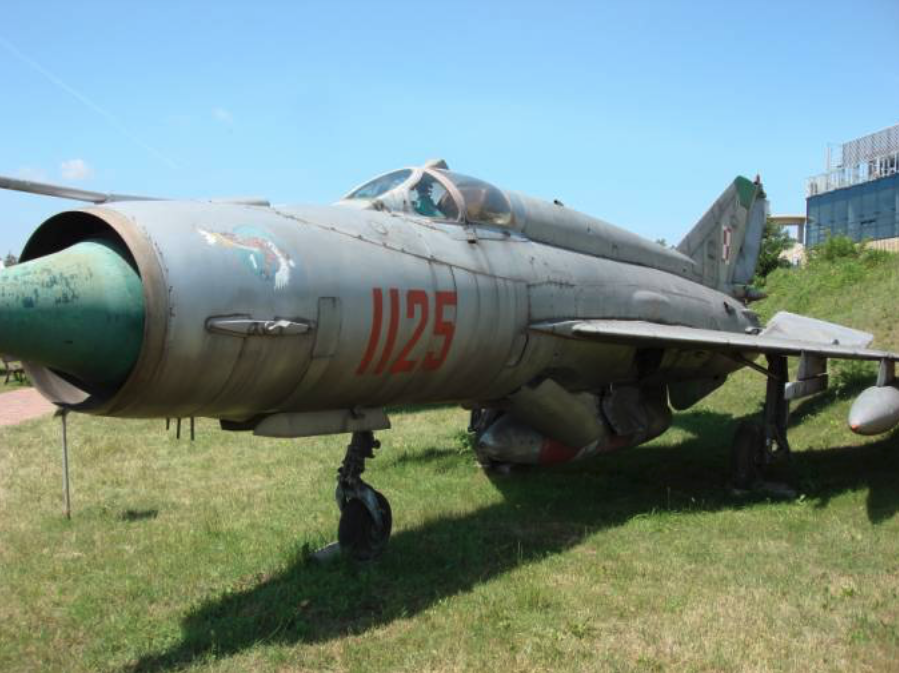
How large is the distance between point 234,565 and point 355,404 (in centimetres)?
189

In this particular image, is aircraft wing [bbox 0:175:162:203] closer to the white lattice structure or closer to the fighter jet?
the fighter jet

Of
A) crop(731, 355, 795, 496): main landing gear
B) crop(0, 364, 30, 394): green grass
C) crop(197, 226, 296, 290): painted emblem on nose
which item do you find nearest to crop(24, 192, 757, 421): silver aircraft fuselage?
crop(197, 226, 296, 290): painted emblem on nose

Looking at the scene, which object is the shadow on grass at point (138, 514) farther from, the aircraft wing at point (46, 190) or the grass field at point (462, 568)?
the aircraft wing at point (46, 190)

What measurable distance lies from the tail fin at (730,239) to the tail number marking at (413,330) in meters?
6.40

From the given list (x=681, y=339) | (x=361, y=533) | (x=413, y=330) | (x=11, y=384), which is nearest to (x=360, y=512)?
(x=361, y=533)

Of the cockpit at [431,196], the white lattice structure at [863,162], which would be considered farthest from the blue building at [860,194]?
the cockpit at [431,196]

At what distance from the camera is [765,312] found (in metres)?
19.0

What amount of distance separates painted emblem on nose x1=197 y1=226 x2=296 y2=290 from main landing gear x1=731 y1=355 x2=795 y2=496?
6.14 meters

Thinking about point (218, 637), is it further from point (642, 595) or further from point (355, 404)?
point (642, 595)

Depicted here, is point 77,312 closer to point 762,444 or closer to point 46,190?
point 46,190

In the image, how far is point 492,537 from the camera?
7090 millimetres

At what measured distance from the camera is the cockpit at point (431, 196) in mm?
6668

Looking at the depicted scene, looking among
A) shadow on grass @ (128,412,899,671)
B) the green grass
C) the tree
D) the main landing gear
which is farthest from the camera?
the tree

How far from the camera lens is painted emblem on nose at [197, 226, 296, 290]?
4641 millimetres
